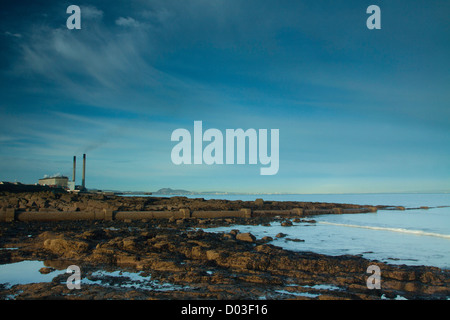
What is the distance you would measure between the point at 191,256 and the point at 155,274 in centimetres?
187

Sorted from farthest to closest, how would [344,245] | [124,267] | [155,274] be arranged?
[344,245], [124,267], [155,274]

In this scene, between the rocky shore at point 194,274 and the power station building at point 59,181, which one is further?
the power station building at point 59,181

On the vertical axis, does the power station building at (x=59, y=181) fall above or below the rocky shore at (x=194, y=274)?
above

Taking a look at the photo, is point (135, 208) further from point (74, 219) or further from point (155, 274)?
point (155, 274)

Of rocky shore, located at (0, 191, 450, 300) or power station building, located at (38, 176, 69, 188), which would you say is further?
power station building, located at (38, 176, 69, 188)

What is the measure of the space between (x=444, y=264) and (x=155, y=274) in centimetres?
900

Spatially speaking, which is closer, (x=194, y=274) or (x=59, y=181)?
(x=194, y=274)

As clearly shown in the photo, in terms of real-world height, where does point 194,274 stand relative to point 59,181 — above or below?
below

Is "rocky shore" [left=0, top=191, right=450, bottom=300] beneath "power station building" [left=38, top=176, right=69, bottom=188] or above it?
beneath
